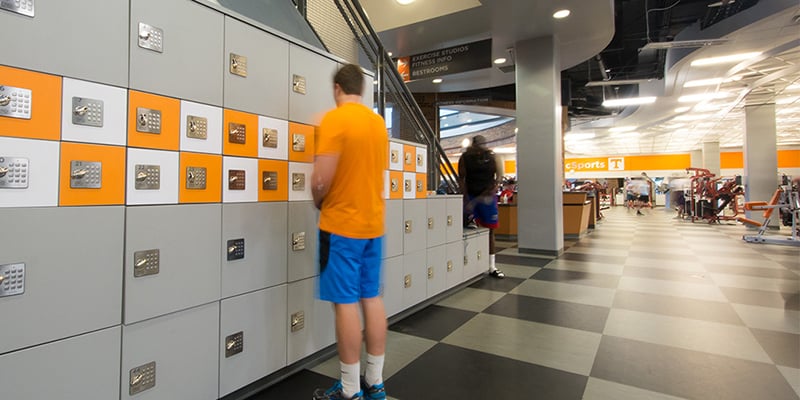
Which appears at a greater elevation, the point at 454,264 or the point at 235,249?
the point at 235,249

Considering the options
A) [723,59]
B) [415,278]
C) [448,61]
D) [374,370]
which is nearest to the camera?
[374,370]

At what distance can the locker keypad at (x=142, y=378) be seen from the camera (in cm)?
144

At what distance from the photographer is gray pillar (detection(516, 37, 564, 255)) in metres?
5.97

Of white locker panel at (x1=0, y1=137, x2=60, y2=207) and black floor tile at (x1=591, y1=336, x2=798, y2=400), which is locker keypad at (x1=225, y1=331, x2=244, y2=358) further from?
black floor tile at (x1=591, y1=336, x2=798, y2=400)

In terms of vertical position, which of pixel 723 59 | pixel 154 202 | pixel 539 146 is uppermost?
pixel 723 59

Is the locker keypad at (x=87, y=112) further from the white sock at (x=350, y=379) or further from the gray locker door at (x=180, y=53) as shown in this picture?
the white sock at (x=350, y=379)

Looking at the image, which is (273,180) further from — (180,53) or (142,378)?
(142,378)

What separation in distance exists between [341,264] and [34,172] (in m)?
1.10

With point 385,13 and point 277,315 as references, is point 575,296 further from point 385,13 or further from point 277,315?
point 385,13

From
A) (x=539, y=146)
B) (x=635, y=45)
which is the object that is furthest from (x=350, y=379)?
(x=635, y=45)

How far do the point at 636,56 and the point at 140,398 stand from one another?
1166 cm

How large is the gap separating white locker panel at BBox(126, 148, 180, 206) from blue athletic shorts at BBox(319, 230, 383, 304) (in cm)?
66

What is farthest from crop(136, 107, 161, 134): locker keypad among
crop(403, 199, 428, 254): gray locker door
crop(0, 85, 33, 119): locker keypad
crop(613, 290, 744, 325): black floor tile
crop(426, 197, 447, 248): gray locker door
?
crop(613, 290, 744, 325): black floor tile

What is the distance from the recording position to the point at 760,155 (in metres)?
11.3
